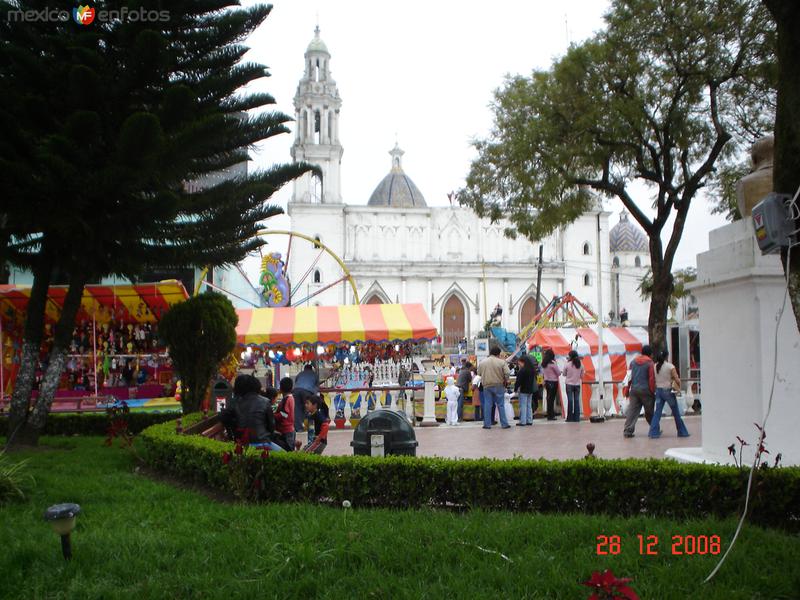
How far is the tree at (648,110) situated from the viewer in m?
13.1

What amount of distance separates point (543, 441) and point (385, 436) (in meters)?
4.37

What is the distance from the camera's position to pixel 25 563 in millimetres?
4223

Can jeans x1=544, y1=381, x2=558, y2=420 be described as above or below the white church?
below

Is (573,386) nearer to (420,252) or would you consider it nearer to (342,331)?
(342,331)

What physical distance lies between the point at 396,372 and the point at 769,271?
55.4 ft

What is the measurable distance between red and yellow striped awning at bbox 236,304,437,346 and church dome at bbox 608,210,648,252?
49121 millimetres

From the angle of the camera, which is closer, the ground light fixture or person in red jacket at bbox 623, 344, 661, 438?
the ground light fixture

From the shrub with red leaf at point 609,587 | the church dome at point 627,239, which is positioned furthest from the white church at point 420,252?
the shrub with red leaf at point 609,587

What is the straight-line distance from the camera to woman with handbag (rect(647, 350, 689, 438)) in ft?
32.6

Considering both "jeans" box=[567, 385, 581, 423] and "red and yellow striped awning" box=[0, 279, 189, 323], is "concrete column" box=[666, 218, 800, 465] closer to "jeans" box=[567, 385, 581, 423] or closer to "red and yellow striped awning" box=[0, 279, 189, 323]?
"jeans" box=[567, 385, 581, 423]

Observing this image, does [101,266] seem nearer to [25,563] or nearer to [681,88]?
[25,563]

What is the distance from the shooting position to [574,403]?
13.5 meters

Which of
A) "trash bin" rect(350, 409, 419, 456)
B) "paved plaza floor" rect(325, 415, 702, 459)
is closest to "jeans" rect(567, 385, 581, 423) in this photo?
"paved plaza floor" rect(325, 415, 702, 459)
